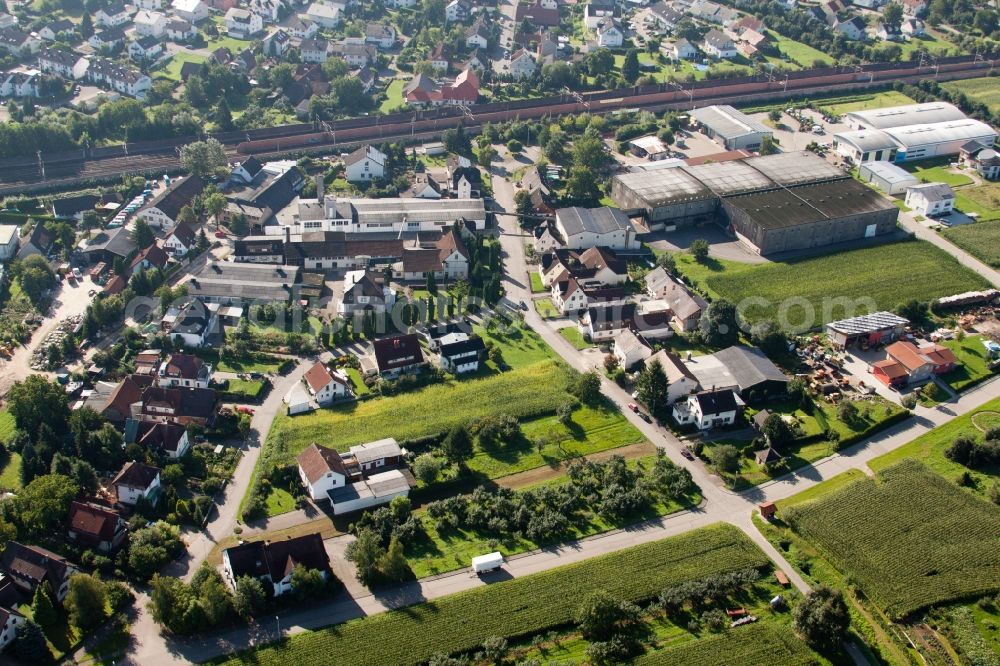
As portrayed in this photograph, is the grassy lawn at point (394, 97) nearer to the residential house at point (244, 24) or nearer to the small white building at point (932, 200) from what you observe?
the residential house at point (244, 24)

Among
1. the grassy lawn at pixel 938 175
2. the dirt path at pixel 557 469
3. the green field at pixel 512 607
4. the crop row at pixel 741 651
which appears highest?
the grassy lawn at pixel 938 175

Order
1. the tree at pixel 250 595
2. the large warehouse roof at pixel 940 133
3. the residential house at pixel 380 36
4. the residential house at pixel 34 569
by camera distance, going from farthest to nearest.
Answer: the residential house at pixel 380 36, the large warehouse roof at pixel 940 133, the residential house at pixel 34 569, the tree at pixel 250 595

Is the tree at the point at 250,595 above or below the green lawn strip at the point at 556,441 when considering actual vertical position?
above

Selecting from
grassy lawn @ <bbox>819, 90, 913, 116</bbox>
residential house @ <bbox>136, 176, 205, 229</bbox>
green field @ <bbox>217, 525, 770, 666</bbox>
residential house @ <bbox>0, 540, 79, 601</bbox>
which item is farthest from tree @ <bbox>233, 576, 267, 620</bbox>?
grassy lawn @ <bbox>819, 90, 913, 116</bbox>

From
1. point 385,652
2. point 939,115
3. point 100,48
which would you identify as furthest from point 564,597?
point 100,48

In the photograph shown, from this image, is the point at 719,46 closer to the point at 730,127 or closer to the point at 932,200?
the point at 730,127

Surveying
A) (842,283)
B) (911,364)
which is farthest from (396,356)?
(842,283)

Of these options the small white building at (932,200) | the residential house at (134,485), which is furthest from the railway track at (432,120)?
the residential house at (134,485)
